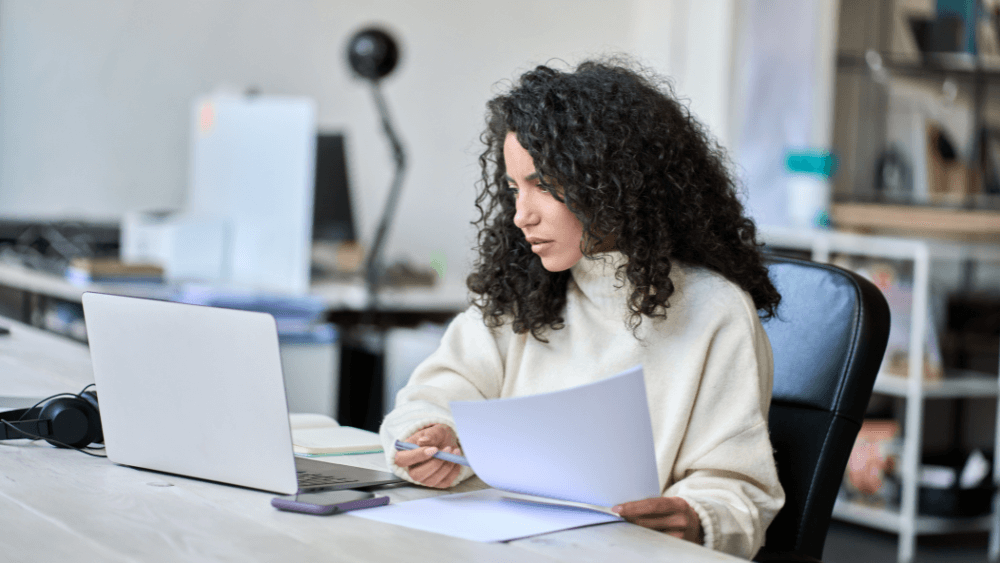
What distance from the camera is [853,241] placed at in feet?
9.88

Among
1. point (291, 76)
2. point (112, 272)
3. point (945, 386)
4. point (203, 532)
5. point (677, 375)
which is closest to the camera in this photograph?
point (203, 532)

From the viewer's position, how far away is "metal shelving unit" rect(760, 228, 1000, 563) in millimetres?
2869

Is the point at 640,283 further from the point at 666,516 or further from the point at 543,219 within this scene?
the point at 666,516

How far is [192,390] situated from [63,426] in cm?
26

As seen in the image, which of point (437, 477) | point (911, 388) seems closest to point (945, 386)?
point (911, 388)

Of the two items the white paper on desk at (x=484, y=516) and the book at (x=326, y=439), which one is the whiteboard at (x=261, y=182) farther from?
the white paper on desk at (x=484, y=516)

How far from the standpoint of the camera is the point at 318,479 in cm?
110

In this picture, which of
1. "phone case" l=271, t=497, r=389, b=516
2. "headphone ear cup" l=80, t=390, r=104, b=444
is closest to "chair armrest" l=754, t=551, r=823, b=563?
"phone case" l=271, t=497, r=389, b=516

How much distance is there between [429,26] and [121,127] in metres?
1.28

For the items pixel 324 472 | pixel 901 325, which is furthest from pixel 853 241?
pixel 324 472

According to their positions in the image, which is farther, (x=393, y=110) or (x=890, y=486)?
(x=393, y=110)

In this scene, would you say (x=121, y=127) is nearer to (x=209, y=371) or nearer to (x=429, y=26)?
(x=429, y=26)

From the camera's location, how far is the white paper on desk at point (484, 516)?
93cm

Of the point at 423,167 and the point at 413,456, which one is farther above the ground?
the point at 423,167
